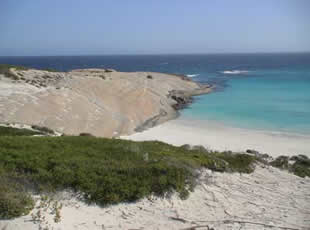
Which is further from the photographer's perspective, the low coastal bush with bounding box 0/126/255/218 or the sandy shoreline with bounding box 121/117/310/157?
the sandy shoreline with bounding box 121/117/310/157

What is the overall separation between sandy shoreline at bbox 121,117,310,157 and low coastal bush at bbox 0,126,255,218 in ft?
34.5

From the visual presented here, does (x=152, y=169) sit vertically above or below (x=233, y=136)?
above

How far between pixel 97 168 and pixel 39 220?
2.55 meters

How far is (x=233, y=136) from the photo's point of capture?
78.8ft

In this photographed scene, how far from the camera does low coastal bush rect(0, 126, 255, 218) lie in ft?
→ 25.8

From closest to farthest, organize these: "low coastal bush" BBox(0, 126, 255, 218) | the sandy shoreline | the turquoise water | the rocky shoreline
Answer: "low coastal bush" BBox(0, 126, 255, 218), the sandy shoreline, the rocky shoreline, the turquoise water

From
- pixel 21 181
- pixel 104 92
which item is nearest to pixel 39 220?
pixel 21 181

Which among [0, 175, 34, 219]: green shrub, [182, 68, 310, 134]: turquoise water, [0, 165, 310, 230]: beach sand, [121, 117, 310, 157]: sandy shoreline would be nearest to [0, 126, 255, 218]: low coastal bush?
[0, 165, 310, 230]: beach sand

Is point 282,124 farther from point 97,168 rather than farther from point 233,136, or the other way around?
point 97,168

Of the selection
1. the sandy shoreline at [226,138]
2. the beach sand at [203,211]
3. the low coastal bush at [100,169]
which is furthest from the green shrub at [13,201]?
the sandy shoreline at [226,138]

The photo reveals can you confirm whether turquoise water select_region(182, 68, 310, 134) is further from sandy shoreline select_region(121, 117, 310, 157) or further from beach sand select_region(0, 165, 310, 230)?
beach sand select_region(0, 165, 310, 230)

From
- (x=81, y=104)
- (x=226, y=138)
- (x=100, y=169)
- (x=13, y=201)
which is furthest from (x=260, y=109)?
(x=13, y=201)

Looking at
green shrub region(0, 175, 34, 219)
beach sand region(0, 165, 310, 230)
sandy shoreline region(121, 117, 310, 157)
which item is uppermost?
green shrub region(0, 175, 34, 219)

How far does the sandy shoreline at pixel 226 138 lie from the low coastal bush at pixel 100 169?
10524 millimetres
